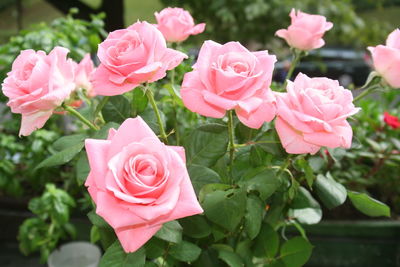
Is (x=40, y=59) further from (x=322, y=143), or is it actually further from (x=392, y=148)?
(x=392, y=148)

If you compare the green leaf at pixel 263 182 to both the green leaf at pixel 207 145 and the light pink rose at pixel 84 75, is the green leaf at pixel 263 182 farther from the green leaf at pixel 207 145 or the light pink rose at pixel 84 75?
the light pink rose at pixel 84 75

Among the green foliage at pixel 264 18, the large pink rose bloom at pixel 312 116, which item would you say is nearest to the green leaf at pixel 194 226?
the large pink rose bloom at pixel 312 116

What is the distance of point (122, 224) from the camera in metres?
0.28

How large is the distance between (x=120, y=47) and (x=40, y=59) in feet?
0.23

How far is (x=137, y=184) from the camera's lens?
285 millimetres

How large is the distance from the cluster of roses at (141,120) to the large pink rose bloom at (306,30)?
121mm

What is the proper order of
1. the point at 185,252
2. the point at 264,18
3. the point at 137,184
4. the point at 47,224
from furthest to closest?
the point at 264,18, the point at 47,224, the point at 185,252, the point at 137,184

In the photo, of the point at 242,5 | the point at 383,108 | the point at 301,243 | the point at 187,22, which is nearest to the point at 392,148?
the point at 383,108

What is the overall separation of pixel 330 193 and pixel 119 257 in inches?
8.6

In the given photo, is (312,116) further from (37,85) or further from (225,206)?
(37,85)

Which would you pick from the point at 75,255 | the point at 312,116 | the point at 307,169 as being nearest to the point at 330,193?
the point at 307,169

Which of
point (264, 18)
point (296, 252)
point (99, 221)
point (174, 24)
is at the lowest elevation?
point (264, 18)

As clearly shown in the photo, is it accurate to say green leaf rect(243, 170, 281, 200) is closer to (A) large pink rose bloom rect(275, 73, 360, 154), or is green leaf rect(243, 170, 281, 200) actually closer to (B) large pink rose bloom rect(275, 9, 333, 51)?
(A) large pink rose bloom rect(275, 73, 360, 154)

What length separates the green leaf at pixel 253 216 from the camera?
38 cm
